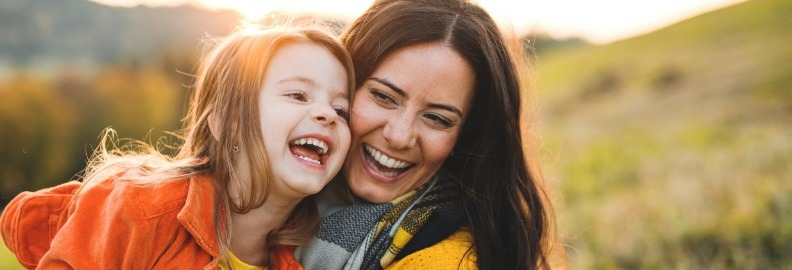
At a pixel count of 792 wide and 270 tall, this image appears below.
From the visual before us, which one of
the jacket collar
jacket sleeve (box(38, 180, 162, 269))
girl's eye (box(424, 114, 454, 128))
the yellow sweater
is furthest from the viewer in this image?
girl's eye (box(424, 114, 454, 128))

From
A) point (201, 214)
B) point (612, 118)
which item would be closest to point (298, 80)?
point (201, 214)

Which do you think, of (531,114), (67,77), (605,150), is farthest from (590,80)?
(531,114)

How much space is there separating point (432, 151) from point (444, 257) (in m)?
0.48

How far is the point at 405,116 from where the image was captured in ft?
9.59

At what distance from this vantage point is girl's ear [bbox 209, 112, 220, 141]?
281cm

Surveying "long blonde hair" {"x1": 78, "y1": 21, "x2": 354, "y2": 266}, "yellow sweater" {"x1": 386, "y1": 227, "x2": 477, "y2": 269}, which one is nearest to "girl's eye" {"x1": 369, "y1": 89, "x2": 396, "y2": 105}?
"long blonde hair" {"x1": 78, "y1": 21, "x2": 354, "y2": 266}

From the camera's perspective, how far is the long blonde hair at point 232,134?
2.70 metres

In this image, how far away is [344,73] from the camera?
114 inches

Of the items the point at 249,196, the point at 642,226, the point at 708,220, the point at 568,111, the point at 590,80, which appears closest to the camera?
the point at 249,196

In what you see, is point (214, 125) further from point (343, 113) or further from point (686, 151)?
point (686, 151)

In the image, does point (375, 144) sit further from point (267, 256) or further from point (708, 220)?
point (708, 220)

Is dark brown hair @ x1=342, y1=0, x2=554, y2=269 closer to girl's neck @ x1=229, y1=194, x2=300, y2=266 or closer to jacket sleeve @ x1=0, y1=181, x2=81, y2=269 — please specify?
girl's neck @ x1=229, y1=194, x2=300, y2=266

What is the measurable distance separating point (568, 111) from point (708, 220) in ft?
35.6

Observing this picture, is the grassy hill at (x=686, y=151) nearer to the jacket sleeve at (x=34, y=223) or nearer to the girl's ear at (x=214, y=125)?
the girl's ear at (x=214, y=125)
